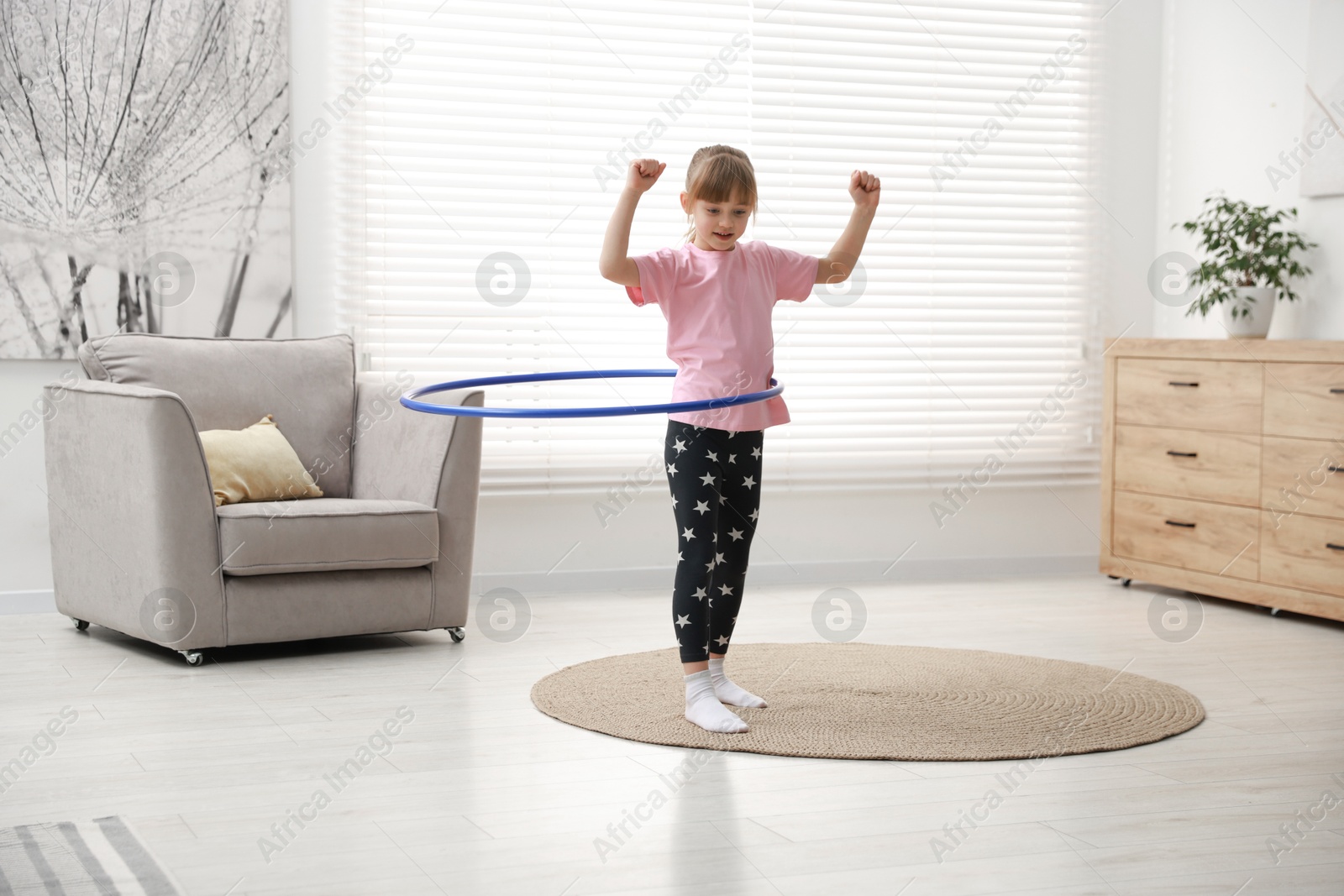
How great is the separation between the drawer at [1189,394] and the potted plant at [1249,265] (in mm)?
227

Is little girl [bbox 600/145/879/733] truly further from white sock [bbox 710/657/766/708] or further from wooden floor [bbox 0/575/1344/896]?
wooden floor [bbox 0/575/1344/896]

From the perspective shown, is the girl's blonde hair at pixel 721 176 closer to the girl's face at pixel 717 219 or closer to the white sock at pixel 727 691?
the girl's face at pixel 717 219

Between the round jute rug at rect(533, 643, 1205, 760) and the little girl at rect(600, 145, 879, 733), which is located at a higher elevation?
the little girl at rect(600, 145, 879, 733)

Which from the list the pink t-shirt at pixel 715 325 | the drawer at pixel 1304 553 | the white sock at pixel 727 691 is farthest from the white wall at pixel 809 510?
the pink t-shirt at pixel 715 325

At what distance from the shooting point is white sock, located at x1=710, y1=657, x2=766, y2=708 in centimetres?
294

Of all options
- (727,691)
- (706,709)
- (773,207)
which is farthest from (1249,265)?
(706,709)

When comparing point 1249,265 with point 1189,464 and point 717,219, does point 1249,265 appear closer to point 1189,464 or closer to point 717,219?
point 1189,464

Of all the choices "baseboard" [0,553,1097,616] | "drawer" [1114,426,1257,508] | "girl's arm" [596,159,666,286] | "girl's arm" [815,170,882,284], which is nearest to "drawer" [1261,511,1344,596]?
"drawer" [1114,426,1257,508]

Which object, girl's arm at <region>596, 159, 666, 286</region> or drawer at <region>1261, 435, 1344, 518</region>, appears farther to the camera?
drawer at <region>1261, 435, 1344, 518</region>

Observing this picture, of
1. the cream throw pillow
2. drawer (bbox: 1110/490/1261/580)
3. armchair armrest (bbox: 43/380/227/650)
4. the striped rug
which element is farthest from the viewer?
drawer (bbox: 1110/490/1261/580)

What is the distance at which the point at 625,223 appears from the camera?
269cm

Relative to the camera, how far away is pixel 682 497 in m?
2.80

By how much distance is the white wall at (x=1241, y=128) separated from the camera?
14.6 feet

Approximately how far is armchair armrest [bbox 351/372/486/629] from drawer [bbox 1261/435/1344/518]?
236 cm
